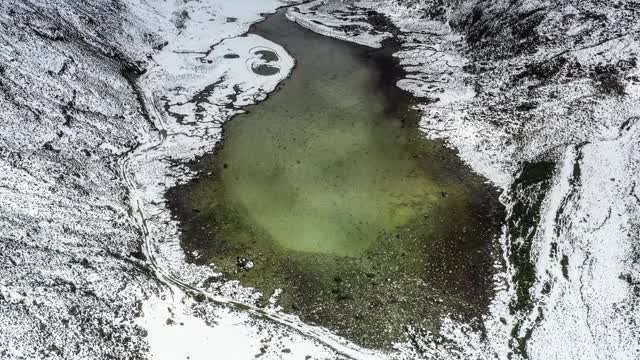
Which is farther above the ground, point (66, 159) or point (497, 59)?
point (497, 59)

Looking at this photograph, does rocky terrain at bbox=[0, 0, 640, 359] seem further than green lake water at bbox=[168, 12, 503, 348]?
No

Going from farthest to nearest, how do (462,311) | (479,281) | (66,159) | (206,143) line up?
(206,143), (66,159), (479,281), (462,311)

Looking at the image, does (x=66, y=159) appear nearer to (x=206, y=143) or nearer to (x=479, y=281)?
(x=206, y=143)

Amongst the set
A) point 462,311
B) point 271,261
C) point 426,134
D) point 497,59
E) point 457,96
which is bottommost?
point 271,261

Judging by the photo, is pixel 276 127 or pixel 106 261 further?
pixel 276 127

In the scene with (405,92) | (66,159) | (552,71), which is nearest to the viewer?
(66,159)

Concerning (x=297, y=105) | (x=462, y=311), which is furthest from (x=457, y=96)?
(x=462, y=311)

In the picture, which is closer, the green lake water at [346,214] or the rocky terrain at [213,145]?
the rocky terrain at [213,145]
